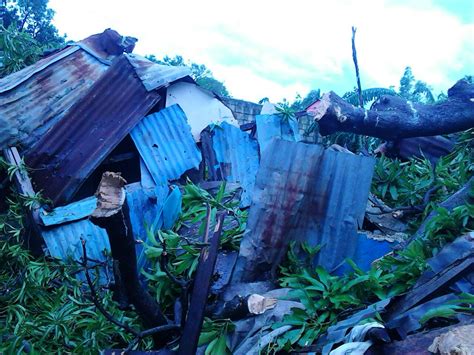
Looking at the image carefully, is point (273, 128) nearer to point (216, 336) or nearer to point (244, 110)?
point (244, 110)

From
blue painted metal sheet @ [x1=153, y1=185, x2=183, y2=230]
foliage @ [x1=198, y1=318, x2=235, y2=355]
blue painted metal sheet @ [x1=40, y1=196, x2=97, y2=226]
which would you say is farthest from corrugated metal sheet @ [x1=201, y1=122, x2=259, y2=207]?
foliage @ [x1=198, y1=318, x2=235, y2=355]

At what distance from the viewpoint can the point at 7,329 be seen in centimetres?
405

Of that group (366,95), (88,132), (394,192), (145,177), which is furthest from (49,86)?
(366,95)

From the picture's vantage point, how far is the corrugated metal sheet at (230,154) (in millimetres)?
6508

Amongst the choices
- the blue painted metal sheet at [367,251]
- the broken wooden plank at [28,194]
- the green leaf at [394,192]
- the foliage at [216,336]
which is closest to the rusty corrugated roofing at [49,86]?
the broken wooden plank at [28,194]

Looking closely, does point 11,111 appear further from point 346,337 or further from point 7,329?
point 346,337

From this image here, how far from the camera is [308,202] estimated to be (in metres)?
4.09

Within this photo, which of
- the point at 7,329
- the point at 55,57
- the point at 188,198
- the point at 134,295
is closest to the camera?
the point at 134,295

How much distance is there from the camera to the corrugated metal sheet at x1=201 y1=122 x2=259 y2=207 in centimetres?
651

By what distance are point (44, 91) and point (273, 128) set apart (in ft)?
12.4

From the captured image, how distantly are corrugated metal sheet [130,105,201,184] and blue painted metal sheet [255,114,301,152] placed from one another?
1.18m

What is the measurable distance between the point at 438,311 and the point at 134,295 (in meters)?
1.84

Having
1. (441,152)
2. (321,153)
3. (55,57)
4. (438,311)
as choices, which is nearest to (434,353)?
(438,311)

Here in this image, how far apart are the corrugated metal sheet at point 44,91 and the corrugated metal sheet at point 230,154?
2.26m
